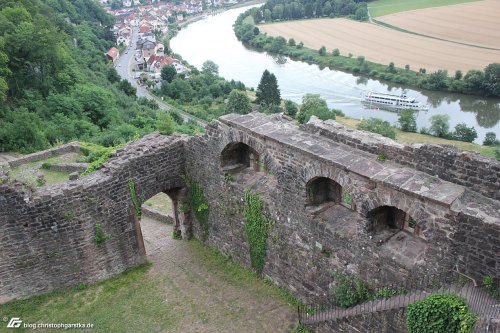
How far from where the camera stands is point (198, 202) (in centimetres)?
1286

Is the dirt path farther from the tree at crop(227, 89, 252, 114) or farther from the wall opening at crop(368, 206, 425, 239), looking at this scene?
the tree at crop(227, 89, 252, 114)

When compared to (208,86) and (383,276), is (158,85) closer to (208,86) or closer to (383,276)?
(208,86)

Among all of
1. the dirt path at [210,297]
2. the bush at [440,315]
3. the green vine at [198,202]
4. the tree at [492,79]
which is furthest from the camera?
the tree at [492,79]

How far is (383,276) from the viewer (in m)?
8.41

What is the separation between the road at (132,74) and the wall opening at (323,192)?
39.4 m

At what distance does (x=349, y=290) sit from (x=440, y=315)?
2.24 metres

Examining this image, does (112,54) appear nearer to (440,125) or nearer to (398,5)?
(440,125)

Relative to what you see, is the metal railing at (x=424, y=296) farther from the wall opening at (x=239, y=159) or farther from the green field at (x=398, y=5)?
the green field at (x=398, y=5)

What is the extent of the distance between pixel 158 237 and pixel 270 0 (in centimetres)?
11843

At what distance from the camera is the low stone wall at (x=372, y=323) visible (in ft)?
26.0

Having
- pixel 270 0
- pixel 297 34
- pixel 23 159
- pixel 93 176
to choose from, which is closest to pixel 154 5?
pixel 270 0

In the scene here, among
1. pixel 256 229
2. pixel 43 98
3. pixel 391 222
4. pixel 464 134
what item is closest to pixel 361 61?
pixel 464 134

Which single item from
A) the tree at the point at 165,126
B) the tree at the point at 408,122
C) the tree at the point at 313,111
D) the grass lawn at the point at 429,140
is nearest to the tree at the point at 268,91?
the tree at the point at 313,111

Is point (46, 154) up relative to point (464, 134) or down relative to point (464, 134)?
up
